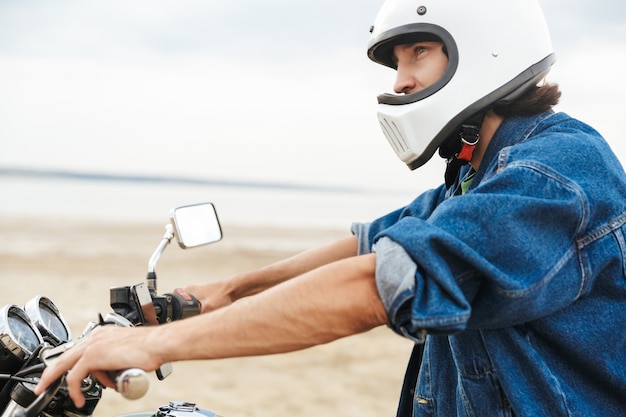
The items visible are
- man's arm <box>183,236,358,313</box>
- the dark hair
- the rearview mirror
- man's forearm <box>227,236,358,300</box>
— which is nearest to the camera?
the dark hair

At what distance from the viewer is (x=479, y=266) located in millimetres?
1728

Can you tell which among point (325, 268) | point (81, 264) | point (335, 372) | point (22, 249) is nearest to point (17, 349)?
point (325, 268)

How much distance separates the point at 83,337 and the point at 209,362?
5.29 m

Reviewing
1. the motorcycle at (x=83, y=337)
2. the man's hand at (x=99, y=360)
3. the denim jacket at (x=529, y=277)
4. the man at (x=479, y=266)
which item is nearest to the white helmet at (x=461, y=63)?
the man at (x=479, y=266)

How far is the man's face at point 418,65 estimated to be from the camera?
2324 millimetres

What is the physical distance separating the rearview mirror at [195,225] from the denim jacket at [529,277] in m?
0.75

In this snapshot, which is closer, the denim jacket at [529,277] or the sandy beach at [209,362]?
the denim jacket at [529,277]

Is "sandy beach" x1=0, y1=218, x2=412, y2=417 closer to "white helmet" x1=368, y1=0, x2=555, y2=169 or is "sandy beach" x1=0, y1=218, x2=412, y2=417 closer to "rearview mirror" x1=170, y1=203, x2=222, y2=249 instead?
"rearview mirror" x1=170, y1=203, x2=222, y2=249

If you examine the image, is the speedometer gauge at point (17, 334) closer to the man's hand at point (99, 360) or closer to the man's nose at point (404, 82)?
the man's hand at point (99, 360)

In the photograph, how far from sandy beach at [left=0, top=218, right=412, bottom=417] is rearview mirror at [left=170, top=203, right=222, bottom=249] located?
3.34 meters

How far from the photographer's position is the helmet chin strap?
2.29 m

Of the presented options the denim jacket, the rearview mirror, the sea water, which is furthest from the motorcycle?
the sea water

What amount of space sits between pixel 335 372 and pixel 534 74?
16.1 feet

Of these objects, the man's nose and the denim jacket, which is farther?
the man's nose
